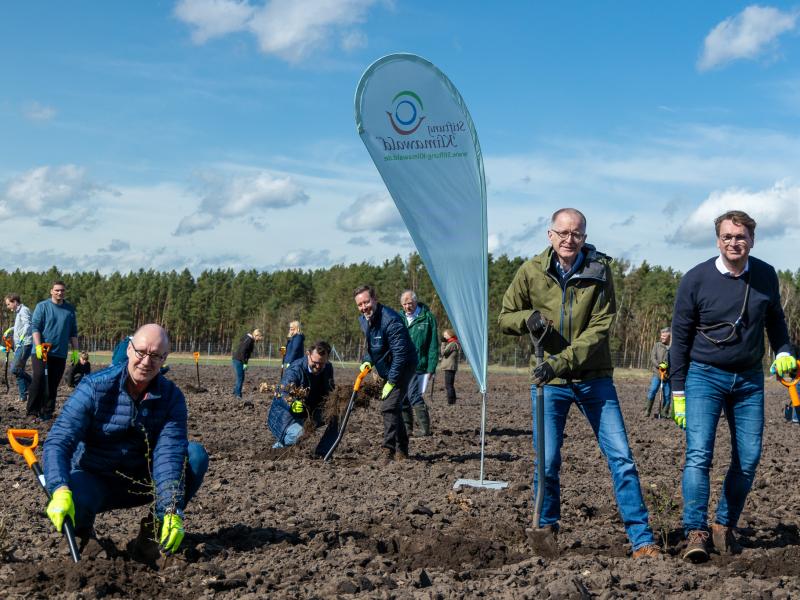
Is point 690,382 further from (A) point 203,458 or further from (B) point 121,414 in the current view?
(B) point 121,414

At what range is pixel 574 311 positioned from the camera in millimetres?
5195

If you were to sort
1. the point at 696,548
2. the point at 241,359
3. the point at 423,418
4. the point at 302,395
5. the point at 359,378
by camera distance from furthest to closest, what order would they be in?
the point at 241,359
the point at 423,418
the point at 302,395
the point at 359,378
the point at 696,548

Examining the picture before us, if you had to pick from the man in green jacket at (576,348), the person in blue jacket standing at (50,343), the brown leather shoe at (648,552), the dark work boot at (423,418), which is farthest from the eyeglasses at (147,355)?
the person in blue jacket standing at (50,343)

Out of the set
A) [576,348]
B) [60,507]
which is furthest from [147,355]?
[576,348]

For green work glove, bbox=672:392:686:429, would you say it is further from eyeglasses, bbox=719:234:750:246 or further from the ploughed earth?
eyeglasses, bbox=719:234:750:246

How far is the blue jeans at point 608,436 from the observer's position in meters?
5.08

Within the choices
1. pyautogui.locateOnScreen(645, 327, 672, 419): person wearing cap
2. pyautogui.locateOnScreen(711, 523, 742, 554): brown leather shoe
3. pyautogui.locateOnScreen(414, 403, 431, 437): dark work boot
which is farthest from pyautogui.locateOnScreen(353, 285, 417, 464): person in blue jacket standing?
pyautogui.locateOnScreen(645, 327, 672, 419): person wearing cap

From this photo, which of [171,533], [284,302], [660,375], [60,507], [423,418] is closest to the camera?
[60,507]

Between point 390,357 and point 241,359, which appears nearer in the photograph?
point 390,357

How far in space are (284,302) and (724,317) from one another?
9939 centimetres

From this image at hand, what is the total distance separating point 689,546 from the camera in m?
5.05

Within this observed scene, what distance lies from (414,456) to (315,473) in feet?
5.47

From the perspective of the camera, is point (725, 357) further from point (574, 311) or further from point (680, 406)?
Result: point (574, 311)

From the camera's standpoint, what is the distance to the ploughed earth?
446 centimetres
